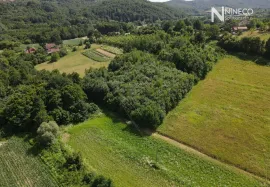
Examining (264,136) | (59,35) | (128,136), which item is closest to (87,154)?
(128,136)

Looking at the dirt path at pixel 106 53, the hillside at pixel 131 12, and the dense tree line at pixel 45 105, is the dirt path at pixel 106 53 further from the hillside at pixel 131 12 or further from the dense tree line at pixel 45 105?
the hillside at pixel 131 12

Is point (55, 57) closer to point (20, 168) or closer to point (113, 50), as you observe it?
point (113, 50)

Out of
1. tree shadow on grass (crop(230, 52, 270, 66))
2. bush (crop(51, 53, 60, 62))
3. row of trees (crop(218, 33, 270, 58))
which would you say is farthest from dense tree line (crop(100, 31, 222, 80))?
bush (crop(51, 53, 60, 62))

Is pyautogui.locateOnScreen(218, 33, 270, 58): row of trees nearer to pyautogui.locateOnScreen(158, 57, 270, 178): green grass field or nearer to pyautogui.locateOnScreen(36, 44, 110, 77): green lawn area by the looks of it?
pyautogui.locateOnScreen(158, 57, 270, 178): green grass field

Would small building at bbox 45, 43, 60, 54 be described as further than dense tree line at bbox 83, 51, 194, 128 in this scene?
Yes

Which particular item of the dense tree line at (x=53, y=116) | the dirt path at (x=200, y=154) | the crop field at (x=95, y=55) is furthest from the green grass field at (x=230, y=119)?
the crop field at (x=95, y=55)

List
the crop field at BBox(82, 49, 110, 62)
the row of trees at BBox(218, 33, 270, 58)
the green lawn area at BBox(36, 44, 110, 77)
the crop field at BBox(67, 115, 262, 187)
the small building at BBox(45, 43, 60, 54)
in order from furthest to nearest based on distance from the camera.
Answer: the small building at BBox(45, 43, 60, 54), the crop field at BBox(82, 49, 110, 62), the green lawn area at BBox(36, 44, 110, 77), the row of trees at BBox(218, 33, 270, 58), the crop field at BBox(67, 115, 262, 187)
